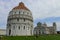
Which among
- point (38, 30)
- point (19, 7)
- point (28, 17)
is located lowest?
point (38, 30)

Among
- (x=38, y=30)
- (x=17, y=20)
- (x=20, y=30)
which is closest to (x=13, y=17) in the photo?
(x=17, y=20)

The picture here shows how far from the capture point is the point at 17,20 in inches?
2771

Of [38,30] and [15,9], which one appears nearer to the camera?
[15,9]

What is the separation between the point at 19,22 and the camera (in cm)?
7012

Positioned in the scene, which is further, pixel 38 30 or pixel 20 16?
pixel 38 30

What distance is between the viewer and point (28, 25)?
71875 millimetres

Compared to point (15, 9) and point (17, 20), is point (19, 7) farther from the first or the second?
point (17, 20)

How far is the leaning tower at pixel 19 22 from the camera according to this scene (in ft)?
230

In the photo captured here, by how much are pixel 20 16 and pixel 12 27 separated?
669 centimetres

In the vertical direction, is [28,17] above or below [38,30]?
above

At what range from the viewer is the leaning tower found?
70000 millimetres

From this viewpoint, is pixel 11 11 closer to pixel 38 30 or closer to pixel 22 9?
pixel 22 9

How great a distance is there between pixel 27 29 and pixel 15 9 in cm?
1155

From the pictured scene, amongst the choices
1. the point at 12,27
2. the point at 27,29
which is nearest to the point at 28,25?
the point at 27,29
